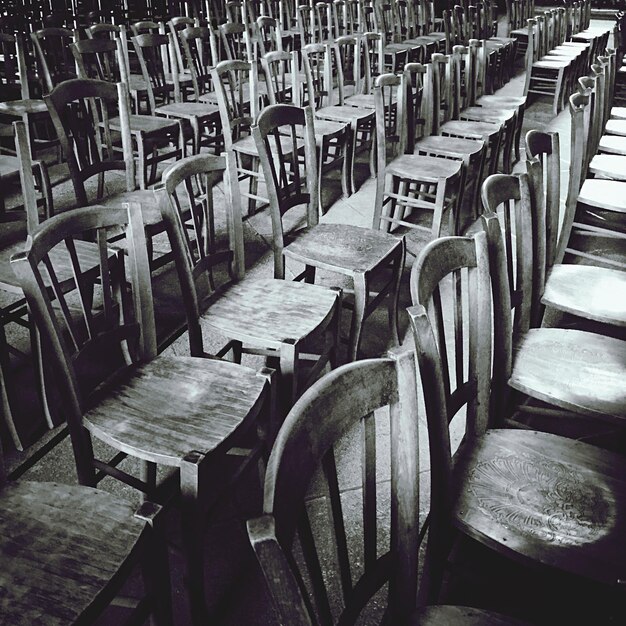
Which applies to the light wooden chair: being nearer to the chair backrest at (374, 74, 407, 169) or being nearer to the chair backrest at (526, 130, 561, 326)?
the chair backrest at (526, 130, 561, 326)

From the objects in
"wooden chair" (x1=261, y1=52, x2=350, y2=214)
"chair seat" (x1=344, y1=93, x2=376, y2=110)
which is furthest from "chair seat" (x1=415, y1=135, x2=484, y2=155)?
"chair seat" (x1=344, y1=93, x2=376, y2=110)

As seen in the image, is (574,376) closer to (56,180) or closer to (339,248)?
(339,248)

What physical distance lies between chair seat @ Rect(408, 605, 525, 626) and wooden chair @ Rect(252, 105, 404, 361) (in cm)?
138

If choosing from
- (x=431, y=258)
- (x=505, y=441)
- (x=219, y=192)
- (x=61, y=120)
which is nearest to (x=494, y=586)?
(x=505, y=441)

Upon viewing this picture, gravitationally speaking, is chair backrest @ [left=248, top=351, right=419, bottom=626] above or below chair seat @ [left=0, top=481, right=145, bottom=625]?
above

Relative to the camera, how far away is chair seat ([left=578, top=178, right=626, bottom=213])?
3092 millimetres

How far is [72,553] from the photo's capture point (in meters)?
1.19

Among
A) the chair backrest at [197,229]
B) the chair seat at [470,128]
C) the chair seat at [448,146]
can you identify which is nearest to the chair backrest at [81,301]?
the chair backrest at [197,229]

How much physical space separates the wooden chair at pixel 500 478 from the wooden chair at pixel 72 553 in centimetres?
61

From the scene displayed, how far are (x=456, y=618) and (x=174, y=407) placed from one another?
2.85 feet

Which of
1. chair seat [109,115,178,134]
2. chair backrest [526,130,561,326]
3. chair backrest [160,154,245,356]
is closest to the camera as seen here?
chair backrest [160,154,245,356]

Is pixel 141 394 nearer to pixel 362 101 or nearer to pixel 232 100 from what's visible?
pixel 232 100

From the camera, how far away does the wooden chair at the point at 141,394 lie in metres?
1.44

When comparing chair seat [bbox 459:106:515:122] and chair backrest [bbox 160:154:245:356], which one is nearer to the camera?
chair backrest [bbox 160:154:245:356]
